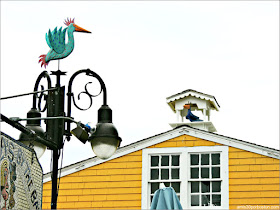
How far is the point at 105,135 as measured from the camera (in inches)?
265

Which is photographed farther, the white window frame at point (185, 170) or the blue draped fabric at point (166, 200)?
the white window frame at point (185, 170)

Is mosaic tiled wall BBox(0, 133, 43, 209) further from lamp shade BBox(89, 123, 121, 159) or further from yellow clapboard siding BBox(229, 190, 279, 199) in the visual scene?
yellow clapboard siding BBox(229, 190, 279, 199)

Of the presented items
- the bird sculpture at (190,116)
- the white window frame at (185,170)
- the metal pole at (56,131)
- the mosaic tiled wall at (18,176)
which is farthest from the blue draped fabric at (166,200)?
the mosaic tiled wall at (18,176)

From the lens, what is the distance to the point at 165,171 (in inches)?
584

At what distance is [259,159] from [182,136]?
192cm

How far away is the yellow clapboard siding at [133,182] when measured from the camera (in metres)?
14.3

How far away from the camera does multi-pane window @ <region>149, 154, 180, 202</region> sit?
1471cm

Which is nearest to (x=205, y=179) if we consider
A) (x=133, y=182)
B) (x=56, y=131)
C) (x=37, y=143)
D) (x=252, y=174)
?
(x=252, y=174)

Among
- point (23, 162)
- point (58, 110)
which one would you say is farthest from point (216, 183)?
point (23, 162)

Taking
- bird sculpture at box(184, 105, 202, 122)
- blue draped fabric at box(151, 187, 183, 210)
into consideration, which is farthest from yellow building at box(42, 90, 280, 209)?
blue draped fabric at box(151, 187, 183, 210)

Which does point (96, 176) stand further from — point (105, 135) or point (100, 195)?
point (105, 135)

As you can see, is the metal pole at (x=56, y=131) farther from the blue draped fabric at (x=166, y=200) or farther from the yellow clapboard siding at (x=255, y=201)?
the yellow clapboard siding at (x=255, y=201)

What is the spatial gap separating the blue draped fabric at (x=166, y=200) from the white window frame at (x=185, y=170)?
3566mm

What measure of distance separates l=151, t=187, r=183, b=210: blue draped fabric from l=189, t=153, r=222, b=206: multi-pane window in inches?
146
